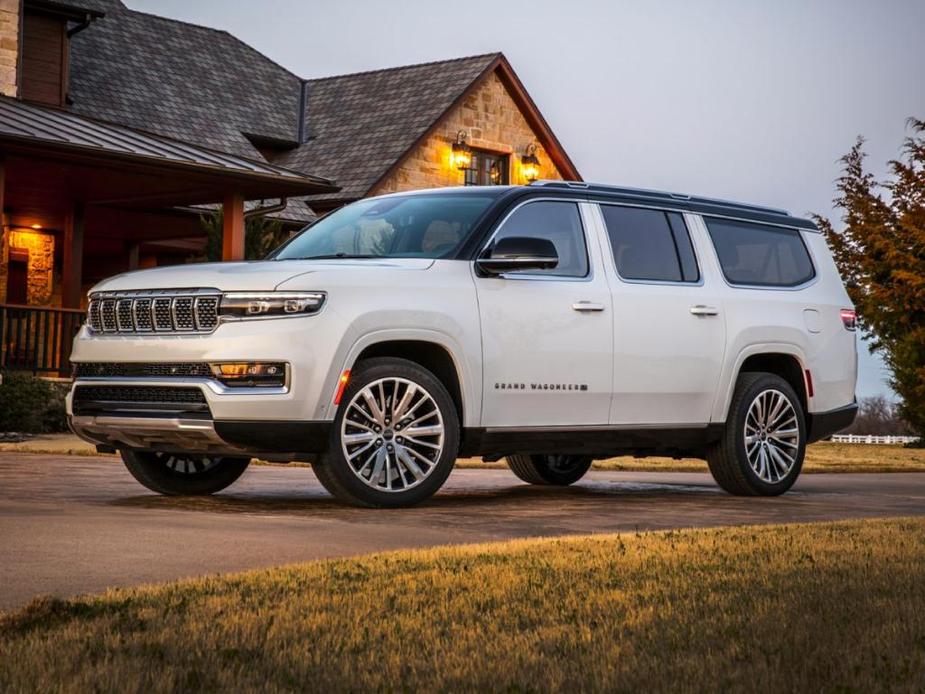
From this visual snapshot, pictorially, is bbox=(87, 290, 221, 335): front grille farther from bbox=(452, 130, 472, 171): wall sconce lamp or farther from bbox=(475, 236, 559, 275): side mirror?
bbox=(452, 130, 472, 171): wall sconce lamp

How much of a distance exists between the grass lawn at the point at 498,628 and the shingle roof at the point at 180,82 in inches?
885

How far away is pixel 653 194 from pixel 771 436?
6.68 ft

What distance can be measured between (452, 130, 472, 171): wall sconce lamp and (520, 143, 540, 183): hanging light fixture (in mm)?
1723

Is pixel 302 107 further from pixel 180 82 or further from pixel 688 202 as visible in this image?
pixel 688 202

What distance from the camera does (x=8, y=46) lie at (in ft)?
73.8

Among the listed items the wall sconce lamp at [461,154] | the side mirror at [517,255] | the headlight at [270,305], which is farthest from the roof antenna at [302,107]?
the headlight at [270,305]

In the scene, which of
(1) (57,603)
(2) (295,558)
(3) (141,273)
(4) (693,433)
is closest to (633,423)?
(4) (693,433)

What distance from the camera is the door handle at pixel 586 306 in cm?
952

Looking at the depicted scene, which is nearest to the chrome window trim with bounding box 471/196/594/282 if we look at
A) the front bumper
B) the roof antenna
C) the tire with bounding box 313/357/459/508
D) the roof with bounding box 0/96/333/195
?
the tire with bounding box 313/357/459/508

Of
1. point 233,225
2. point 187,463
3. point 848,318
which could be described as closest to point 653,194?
point 848,318

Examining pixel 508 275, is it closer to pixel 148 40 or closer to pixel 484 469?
pixel 484 469

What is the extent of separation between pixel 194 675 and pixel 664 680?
4.07 feet

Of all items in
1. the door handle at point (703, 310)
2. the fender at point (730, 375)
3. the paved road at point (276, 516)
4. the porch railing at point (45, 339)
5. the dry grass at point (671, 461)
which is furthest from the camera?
the porch railing at point (45, 339)

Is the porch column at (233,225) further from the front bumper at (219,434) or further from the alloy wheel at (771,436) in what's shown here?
the front bumper at (219,434)
